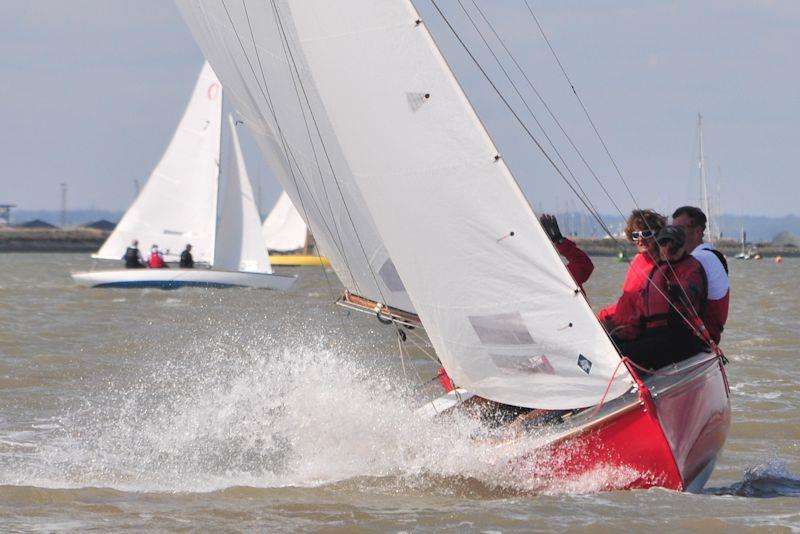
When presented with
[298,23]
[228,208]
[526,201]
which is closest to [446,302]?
[526,201]

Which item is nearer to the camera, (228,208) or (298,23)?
(298,23)

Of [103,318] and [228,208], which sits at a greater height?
[228,208]

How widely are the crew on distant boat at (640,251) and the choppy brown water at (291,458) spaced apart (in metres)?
0.90

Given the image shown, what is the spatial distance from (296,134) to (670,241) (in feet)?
7.19

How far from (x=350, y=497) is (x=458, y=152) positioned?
5.72 ft

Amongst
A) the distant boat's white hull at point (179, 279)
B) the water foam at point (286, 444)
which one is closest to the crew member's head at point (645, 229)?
the water foam at point (286, 444)

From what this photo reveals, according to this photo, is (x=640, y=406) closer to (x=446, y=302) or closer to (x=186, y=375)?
(x=446, y=302)

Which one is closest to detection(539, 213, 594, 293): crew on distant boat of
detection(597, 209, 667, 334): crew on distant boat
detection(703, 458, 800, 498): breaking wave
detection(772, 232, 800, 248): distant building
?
detection(597, 209, 667, 334): crew on distant boat

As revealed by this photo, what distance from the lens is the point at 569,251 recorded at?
7016mm

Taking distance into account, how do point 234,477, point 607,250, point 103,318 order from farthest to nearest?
point 607,250 → point 103,318 → point 234,477

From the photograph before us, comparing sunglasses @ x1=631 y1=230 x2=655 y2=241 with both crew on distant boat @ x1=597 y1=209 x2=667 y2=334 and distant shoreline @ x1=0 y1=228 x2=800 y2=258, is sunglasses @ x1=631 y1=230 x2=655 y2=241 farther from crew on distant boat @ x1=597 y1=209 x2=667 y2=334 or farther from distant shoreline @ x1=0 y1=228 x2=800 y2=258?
distant shoreline @ x1=0 y1=228 x2=800 y2=258

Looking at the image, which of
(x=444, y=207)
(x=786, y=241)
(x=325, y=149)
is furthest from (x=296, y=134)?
(x=786, y=241)

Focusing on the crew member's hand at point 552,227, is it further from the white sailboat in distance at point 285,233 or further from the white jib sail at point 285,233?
the white jib sail at point 285,233

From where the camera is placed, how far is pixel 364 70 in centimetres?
652
